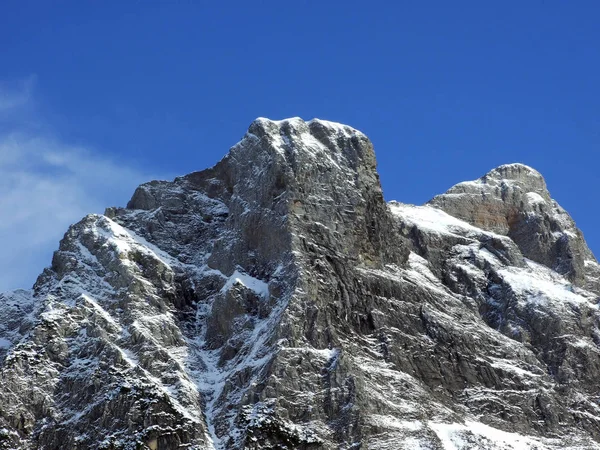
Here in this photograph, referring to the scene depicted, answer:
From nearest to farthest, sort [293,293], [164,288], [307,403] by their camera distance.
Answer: [307,403] → [293,293] → [164,288]

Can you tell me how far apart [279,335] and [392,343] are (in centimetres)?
1479

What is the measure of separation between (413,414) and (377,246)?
31081 millimetres

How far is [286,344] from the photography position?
6654 inches

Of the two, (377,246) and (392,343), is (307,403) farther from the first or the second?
(377,246)

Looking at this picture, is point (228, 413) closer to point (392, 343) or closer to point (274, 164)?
point (392, 343)

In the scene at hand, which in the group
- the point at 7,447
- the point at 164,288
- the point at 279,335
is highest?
the point at 164,288

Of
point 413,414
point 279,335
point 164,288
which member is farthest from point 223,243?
point 413,414

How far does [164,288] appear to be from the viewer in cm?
18912

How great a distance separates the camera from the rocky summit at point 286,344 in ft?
539

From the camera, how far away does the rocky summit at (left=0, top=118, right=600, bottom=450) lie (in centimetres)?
16425

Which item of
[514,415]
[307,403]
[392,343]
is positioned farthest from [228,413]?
[514,415]

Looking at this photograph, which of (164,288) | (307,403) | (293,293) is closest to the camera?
(307,403)

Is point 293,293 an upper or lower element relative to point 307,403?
→ upper

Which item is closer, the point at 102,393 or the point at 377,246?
the point at 102,393
